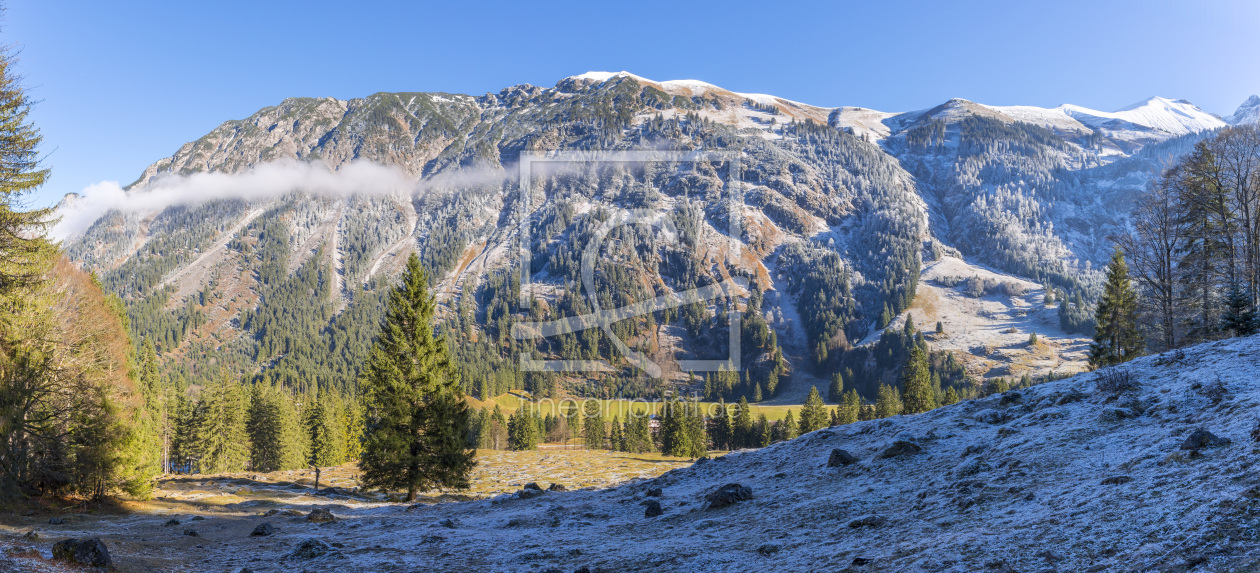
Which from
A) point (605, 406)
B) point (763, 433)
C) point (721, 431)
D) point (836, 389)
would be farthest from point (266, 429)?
point (836, 389)

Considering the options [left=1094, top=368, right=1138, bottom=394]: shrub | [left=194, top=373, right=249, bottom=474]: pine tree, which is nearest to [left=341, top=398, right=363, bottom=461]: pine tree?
[left=194, top=373, right=249, bottom=474]: pine tree

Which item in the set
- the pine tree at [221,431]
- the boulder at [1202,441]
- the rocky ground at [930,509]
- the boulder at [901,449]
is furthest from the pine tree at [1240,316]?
the pine tree at [221,431]

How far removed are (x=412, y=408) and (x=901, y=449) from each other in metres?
24.5

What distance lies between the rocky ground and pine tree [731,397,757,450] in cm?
7542

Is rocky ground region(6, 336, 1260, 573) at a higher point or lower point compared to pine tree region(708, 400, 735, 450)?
higher

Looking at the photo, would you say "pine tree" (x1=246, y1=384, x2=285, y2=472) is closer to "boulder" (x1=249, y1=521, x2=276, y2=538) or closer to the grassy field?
"boulder" (x1=249, y1=521, x2=276, y2=538)

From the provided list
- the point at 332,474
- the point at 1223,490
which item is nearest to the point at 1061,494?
the point at 1223,490

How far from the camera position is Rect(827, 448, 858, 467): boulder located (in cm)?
1537

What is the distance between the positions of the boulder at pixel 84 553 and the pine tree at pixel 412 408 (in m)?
18.1

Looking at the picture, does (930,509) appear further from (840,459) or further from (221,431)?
(221,431)

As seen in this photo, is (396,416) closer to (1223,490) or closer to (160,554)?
(160,554)

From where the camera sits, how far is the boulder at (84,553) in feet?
36.8

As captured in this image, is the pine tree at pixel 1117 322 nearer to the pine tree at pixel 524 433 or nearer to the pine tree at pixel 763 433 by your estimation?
the pine tree at pixel 763 433

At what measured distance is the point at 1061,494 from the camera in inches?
344
